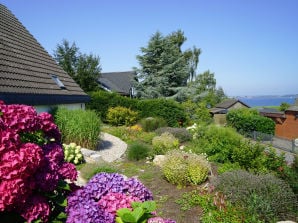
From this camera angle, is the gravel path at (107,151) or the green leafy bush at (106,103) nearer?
the gravel path at (107,151)

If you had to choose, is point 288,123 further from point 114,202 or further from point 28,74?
point 114,202

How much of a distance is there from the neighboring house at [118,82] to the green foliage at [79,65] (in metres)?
14.0

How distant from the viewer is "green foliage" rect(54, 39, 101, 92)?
97.0ft

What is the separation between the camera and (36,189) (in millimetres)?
2395

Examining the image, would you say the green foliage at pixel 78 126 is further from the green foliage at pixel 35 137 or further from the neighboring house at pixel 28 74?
the green foliage at pixel 35 137

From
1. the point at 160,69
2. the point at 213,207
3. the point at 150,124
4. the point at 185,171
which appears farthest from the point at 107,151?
the point at 160,69

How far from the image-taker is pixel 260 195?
257 inches

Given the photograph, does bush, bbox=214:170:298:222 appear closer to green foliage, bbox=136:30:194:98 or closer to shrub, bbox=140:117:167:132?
shrub, bbox=140:117:167:132

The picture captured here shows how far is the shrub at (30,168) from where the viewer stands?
2082mm

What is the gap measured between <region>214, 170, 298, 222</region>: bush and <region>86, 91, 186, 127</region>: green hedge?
54.1 feet

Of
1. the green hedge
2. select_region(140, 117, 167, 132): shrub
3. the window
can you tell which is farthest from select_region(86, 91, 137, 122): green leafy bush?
the window

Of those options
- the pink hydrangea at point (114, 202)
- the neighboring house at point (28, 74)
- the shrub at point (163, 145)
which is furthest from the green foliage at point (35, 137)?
the shrub at point (163, 145)

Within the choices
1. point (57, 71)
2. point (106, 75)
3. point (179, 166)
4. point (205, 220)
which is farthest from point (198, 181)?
point (106, 75)

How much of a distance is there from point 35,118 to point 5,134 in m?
0.43
